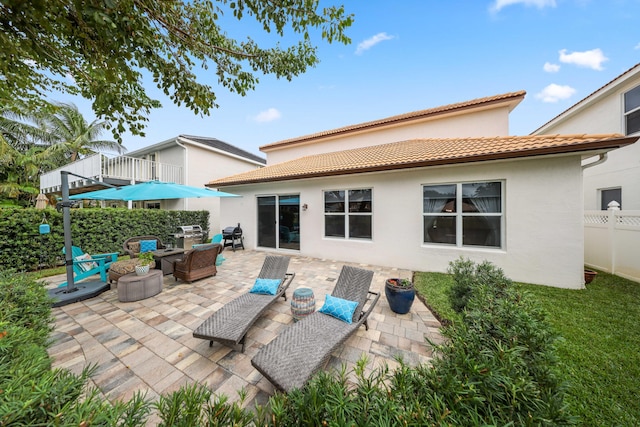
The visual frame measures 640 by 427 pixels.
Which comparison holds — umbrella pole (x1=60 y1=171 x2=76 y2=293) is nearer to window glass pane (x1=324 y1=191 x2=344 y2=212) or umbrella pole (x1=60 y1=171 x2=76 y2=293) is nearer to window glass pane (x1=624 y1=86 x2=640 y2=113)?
window glass pane (x1=324 y1=191 x2=344 y2=212)

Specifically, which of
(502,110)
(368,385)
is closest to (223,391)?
(368,385)

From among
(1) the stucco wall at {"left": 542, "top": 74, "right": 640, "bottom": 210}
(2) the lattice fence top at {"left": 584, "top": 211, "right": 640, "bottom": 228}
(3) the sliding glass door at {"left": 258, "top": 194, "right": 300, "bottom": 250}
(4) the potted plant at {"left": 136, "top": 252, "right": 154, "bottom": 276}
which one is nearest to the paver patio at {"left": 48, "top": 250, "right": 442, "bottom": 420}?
(4) the potted plant at {"left": 136, "top": 252, "right": 154, "bottom": 276}

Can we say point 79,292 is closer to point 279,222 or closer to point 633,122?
point 279,222

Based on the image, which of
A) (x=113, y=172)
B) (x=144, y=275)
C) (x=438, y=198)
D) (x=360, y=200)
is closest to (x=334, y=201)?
(x=360, y=200)

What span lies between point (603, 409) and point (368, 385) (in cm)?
293

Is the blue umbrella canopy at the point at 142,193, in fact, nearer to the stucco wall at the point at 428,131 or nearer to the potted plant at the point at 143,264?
the potted plant at the point at 143,264

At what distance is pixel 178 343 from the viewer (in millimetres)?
3412

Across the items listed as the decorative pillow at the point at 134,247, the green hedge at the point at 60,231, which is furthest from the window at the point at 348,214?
the green hedge at the point at 60,231

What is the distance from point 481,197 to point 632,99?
26.9 ft

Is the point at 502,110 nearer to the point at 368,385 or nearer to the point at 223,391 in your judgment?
the point at 368,385

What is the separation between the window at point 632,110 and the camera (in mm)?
7984

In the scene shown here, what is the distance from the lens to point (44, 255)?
23.5 ft

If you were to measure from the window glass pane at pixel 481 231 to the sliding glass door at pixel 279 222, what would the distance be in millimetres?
6232

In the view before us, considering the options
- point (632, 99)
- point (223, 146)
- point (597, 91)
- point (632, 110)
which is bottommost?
point (632, 110)
